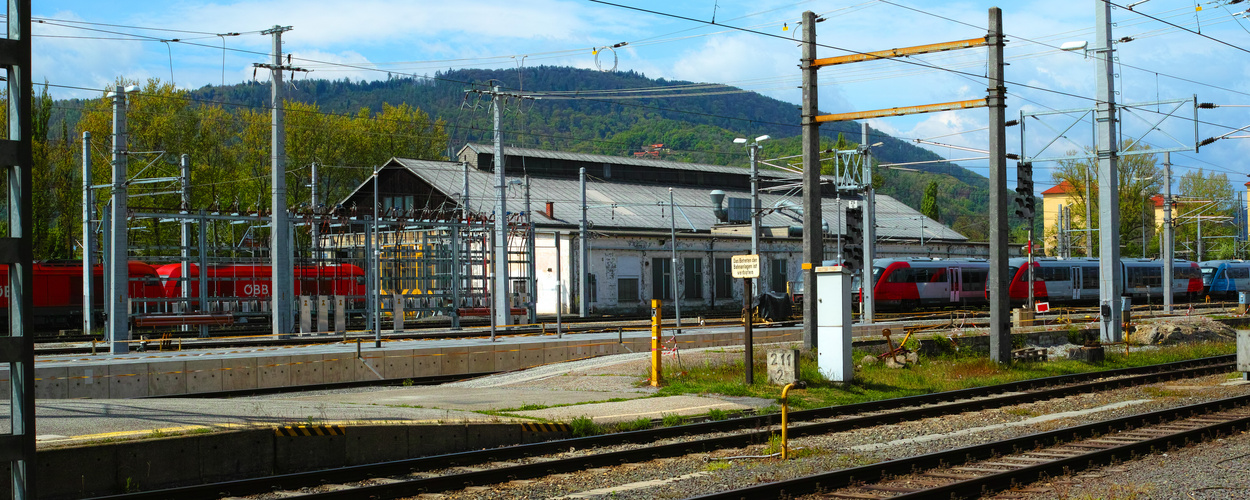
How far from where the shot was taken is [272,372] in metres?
23.0

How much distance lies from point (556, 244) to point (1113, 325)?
28.1m

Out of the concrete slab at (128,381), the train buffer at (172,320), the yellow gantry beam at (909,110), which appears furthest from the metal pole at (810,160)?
the train buffer at (172,320)

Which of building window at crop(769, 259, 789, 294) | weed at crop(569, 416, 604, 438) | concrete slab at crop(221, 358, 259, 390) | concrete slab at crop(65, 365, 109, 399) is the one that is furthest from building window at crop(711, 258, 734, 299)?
weed at crop(569, 416, 604, 438)

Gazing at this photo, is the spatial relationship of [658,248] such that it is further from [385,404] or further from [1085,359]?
[385,404]

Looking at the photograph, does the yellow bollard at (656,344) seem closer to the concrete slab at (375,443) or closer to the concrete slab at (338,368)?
the concrete slab at (338,368)

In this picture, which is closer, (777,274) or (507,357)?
(507,357)

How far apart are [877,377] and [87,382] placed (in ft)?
52.4

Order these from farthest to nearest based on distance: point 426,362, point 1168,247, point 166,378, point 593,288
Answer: point 593,288, point 1168,247, point 426,362, point 166,378

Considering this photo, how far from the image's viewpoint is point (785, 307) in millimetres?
44219

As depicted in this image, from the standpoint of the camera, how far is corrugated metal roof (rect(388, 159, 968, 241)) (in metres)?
60.4

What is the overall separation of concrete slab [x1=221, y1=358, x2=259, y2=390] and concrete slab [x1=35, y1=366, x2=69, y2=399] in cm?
297

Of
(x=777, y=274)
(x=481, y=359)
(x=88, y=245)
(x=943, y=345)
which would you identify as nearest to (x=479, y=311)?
(x=88, y=245)

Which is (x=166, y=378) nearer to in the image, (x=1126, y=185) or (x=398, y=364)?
(x=398, y=364)

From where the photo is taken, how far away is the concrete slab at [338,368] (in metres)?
23.8
